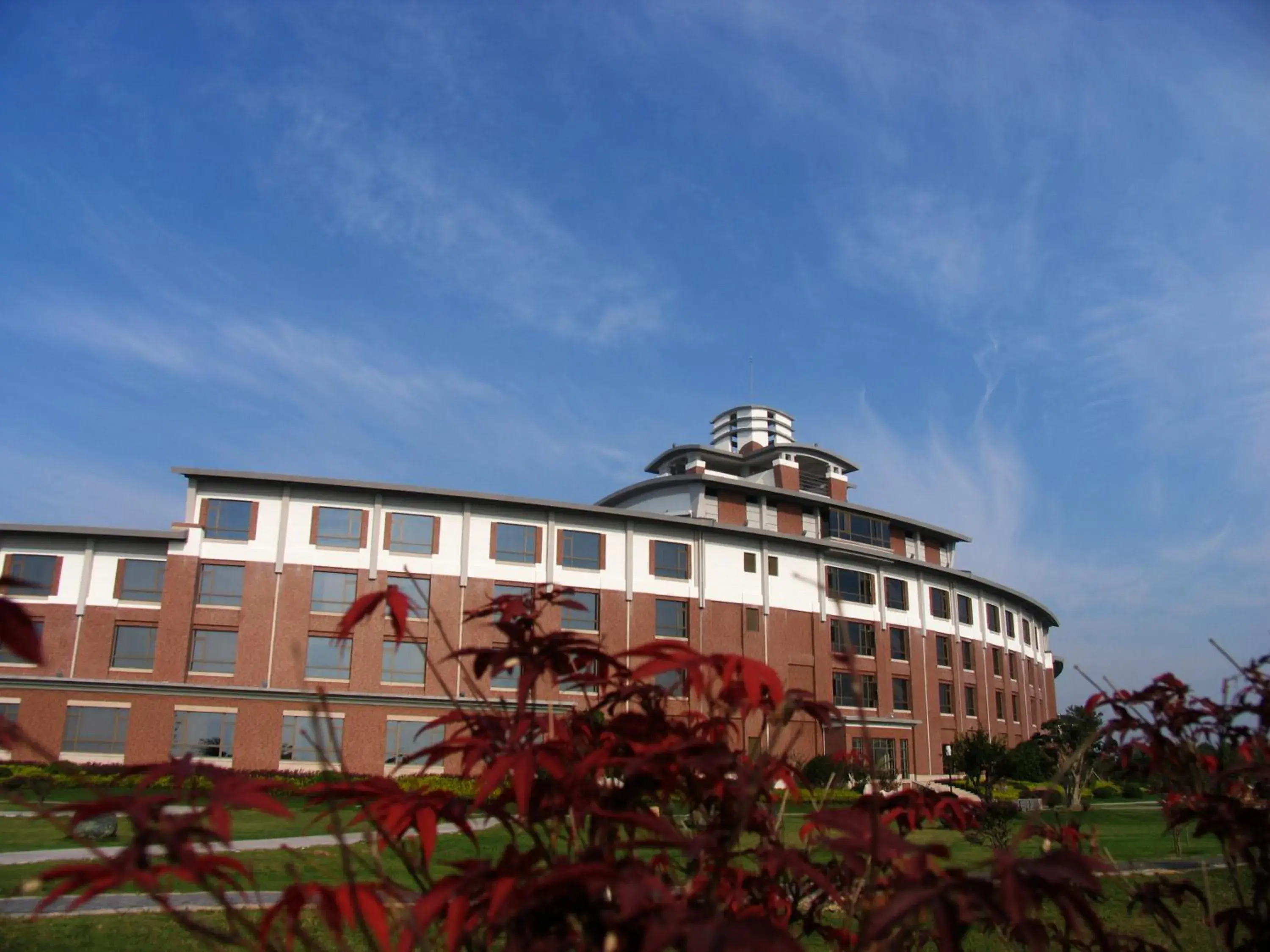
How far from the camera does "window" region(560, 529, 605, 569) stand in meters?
37.2

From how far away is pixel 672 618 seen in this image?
38.4 metres

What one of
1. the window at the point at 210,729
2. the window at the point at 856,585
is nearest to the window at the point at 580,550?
the window at the point at 856,585

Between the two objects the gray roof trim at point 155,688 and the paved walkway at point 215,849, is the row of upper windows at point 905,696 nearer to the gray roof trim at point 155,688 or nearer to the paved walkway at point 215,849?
the gray roof trim at point 155,688

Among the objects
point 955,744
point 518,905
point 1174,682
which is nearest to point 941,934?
point 518,905

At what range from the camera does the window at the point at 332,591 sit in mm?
33969

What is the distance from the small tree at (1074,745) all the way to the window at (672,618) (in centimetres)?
1423

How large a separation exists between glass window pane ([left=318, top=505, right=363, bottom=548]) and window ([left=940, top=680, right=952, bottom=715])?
1114 inches

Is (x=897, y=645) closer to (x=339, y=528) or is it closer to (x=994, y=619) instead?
(x=994, y=619)

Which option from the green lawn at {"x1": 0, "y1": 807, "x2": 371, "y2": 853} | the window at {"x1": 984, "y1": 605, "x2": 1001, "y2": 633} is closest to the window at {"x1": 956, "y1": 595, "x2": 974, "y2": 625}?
the window at {"x1": 984, "y1": 605, "x2": 1001, "y2": 633}

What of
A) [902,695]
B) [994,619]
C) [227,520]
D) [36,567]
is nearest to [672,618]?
[902,695]

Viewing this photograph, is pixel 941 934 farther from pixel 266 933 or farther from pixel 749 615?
pixel 749 615

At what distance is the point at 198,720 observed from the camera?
105ft

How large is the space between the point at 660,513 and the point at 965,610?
62.7 feet

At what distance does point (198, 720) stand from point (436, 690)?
796 centimetres
